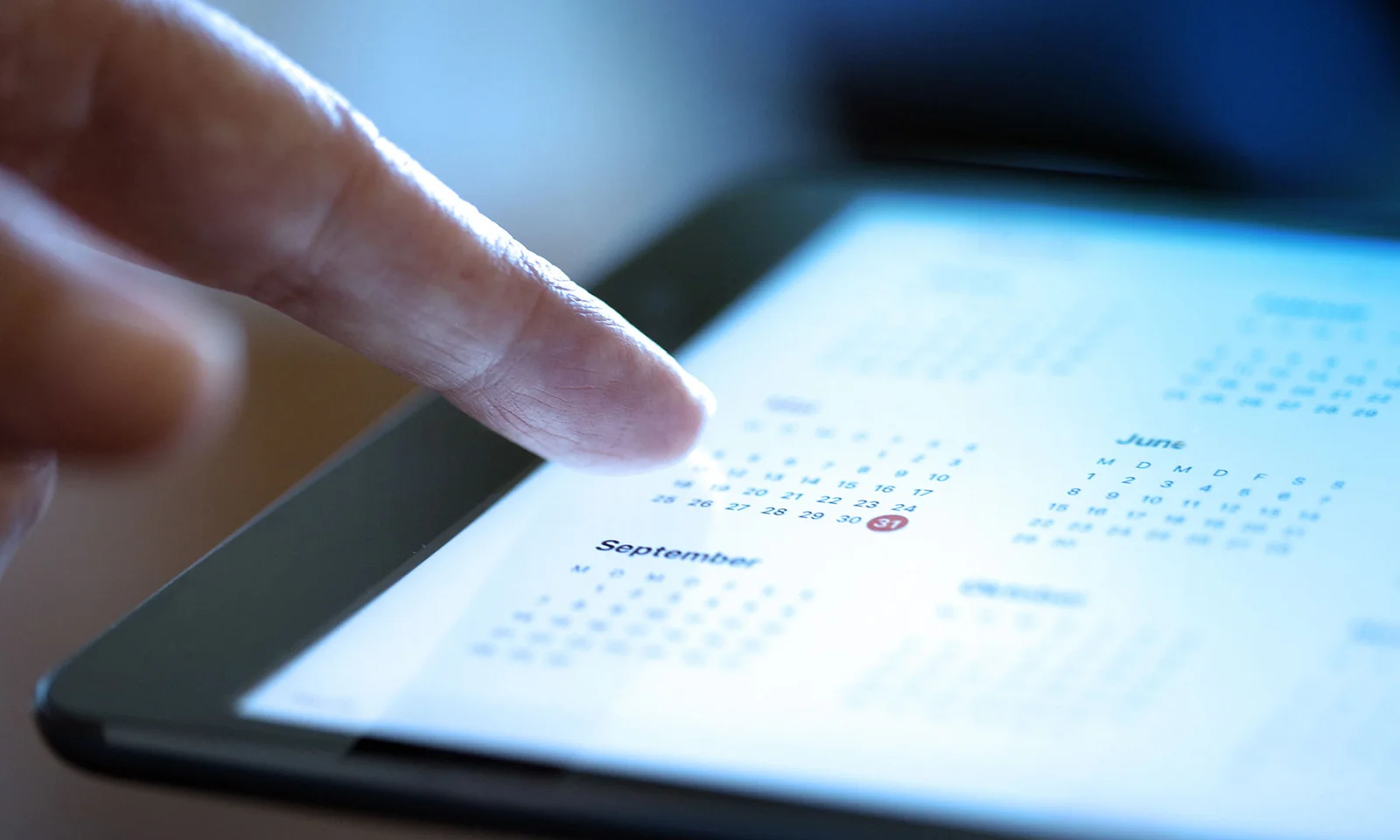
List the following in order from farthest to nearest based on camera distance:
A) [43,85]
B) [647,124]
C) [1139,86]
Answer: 1. [647,124]
2. [1139,86]
3. [43,85]

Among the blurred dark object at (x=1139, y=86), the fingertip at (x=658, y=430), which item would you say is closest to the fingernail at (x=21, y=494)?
the fingertip at (x=658, y=430)

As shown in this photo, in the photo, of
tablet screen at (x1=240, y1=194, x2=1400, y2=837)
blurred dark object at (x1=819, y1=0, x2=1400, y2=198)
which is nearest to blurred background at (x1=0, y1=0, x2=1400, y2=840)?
blurred dark object at (x1=819, y1=0, x2=1400, y2=198)

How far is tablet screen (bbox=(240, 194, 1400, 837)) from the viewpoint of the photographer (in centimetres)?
26

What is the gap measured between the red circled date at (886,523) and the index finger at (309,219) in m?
0.05

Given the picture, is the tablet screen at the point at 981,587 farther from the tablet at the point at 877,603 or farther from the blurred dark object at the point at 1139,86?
the blurred dark object at the point at 1139,86

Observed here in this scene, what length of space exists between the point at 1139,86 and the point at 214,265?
446 millimetres

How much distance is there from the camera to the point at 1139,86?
2.01 feet

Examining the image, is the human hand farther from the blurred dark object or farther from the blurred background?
the blurred dark object

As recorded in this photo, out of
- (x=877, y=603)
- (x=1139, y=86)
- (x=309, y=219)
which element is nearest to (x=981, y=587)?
(x=877, y=603)

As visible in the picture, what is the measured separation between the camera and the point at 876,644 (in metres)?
0.29

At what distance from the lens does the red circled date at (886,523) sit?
0.33 meters

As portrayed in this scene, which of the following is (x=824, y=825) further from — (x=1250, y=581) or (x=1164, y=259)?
(x=1164, y=259)

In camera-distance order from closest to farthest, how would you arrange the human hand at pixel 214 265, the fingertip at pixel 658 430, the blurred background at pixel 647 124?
the human hand at pixel 214 265 → the fingertip at pixel 658 430 → the blurred background at pixel 647 124

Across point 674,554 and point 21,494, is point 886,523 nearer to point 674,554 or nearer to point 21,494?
point 674,554
